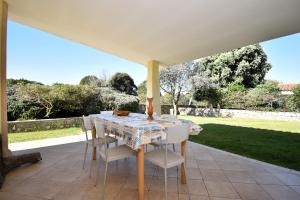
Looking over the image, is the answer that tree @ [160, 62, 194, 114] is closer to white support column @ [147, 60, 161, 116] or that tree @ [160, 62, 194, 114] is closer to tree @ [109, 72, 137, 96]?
tree @ [109, 72, 137, 96]

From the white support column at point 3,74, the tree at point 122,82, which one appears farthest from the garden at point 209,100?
the white support column at point 3,74

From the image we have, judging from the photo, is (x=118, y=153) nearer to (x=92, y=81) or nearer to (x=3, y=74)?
(x=3, y=74)

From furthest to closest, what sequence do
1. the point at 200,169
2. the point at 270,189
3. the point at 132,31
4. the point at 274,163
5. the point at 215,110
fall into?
1. the point at 215,110
2. the point at 132,31
3. the point at 274,163
4. the point at 200,169
5. the point at 270,189

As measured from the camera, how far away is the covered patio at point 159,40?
214 cm

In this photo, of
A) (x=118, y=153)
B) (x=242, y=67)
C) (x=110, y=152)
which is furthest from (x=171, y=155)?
(x=242, y=67)

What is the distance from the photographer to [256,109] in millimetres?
10867

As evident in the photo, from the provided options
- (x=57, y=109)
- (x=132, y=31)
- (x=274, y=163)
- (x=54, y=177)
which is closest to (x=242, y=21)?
(x=132, y=31)

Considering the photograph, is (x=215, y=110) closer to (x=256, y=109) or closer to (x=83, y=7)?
(x=256, y=109)

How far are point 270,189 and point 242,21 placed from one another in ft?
8.49

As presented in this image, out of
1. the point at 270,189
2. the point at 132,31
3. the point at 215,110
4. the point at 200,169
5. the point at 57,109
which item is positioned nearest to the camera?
the point at 270,189

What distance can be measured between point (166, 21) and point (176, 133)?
2.24 metres

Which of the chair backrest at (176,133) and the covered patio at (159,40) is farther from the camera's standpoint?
the covered patio at (159,40)

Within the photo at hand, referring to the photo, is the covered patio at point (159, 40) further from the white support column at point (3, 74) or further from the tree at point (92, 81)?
the tree at point (92, 81)

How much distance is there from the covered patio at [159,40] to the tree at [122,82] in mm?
7913
